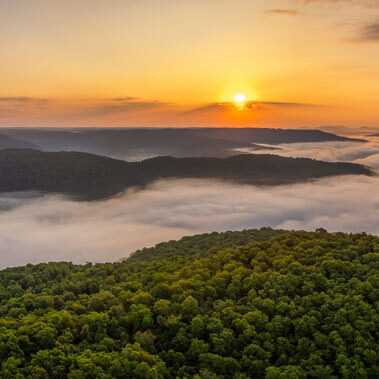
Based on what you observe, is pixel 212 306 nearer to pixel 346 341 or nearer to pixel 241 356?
pixel 241 356

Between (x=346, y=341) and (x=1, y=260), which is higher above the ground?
(x=346, y=341)

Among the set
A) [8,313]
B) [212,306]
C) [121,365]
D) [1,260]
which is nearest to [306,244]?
[212,306]

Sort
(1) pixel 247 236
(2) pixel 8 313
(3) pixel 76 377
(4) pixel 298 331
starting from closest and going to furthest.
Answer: (3) pixel 76 377 < (4) pixel 298 331 < (2) pixel 8 313 < (1) pixel 247 236

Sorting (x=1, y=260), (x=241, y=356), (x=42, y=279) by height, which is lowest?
(x=1, y=260)

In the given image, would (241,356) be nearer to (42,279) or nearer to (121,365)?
(121,365)

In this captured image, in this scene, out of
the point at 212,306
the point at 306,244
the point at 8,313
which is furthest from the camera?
the point at 306,244

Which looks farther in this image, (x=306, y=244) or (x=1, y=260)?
(x=1, y=260)

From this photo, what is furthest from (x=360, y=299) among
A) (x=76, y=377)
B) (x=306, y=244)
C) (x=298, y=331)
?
(x=76, y=377)
